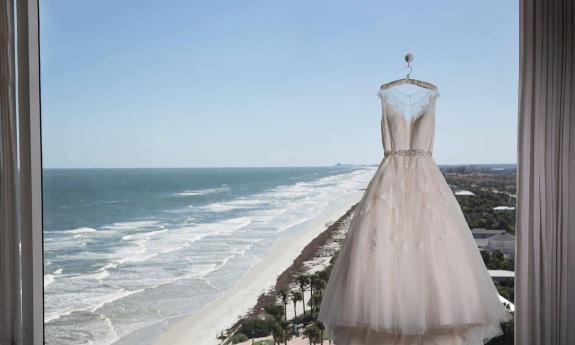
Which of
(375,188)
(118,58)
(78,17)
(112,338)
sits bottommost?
(112,338)

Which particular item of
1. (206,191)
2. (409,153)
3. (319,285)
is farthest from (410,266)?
(206,191)

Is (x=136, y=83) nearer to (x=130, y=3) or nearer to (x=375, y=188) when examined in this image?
(x=130, y=3)

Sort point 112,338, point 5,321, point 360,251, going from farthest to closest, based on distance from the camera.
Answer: point 112,338, point 5,321, point 360,251

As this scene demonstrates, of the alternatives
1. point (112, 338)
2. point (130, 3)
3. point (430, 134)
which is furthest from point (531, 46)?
point (112, 338)

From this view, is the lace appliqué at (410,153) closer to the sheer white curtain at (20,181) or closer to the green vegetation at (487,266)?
the green vegetation at (487,266)

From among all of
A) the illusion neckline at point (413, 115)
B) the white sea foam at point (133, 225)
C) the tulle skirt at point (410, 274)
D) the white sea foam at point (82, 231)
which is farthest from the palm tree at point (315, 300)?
the white sea foam at point (82, 231)

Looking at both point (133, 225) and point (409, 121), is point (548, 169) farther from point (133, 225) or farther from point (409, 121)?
point (133, 225)
